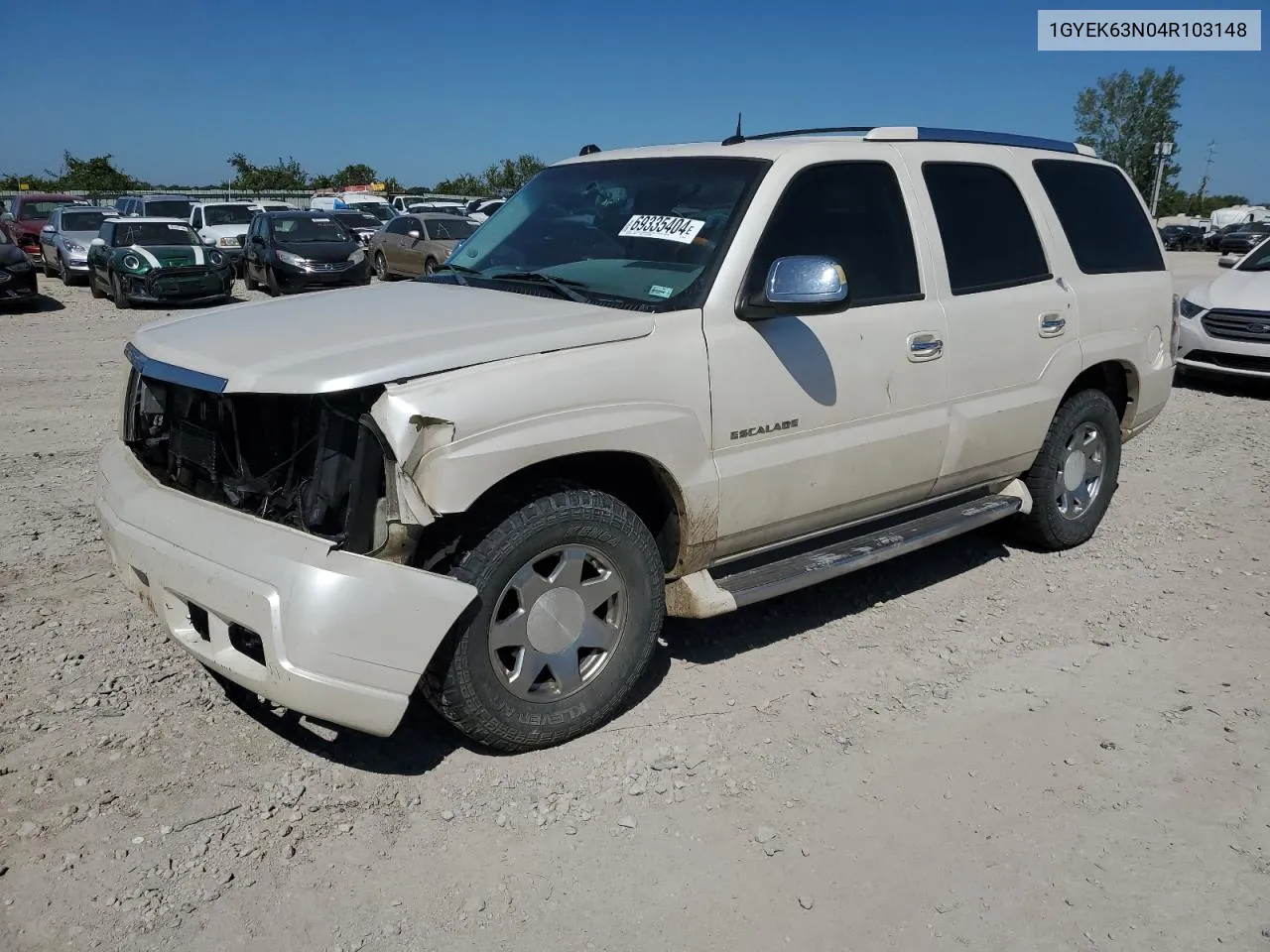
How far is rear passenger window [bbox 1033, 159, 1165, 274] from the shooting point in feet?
16.4

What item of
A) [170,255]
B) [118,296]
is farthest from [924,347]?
[118,296]

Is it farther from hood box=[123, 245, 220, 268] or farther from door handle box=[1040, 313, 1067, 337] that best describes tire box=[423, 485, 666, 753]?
hood box=[123, 245, 220, 268]

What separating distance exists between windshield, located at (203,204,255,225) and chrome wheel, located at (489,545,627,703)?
21625mm

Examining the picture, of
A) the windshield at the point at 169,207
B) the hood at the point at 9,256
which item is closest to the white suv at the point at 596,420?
the hood at the point at 9,256

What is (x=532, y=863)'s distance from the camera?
9.46ft

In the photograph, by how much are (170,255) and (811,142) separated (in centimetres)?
1451

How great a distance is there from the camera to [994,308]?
445 centimetres

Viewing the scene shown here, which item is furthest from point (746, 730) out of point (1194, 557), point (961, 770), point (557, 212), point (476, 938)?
point (1194, 557)

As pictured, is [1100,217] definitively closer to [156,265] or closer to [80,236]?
[156,265]

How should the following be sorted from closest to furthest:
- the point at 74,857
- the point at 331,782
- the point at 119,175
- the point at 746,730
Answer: the point at 74,857, the point at 331,782, the point at 746,730, the point at 119,175

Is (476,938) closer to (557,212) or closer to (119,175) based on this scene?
(557,212)

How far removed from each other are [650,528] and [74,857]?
79.6 inches

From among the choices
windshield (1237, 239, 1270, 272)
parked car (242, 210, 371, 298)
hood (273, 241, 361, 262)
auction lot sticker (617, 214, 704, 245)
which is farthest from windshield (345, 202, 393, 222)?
auction lot sticker (617, 214, 704, 245)

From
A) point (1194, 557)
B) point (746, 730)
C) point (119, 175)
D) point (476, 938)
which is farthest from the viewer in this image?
point (119, 175)
